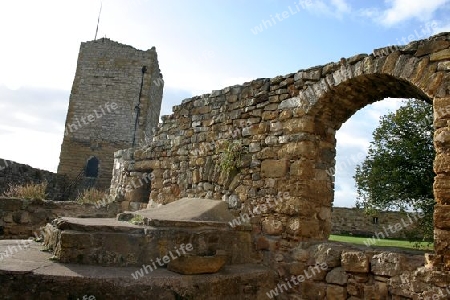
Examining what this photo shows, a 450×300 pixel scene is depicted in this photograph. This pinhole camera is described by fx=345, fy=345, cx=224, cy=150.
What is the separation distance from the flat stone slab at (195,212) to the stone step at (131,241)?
0.72ft

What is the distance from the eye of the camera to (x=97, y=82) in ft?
60.6

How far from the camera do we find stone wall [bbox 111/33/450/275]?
3574 millimetres

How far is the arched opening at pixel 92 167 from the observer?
682 inches

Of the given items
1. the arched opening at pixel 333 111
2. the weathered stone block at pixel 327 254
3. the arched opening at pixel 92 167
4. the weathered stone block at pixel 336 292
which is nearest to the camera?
the weathered stone block at pixel 336 292

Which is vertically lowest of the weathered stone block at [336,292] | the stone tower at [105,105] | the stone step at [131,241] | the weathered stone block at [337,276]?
the weathered stone block at [336,292]

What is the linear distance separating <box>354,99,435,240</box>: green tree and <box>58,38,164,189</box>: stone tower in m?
11.6

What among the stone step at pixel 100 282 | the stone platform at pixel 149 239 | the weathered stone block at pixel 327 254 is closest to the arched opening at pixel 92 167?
the stone platform at pixel 149 239

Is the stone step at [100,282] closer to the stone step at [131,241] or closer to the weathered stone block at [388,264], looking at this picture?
the stone step at [131,241]

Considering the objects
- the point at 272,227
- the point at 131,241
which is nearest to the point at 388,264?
the point at 272,227

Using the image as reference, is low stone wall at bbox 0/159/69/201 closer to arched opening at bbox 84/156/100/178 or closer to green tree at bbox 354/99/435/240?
arched opening at bbox 84/156/100/178

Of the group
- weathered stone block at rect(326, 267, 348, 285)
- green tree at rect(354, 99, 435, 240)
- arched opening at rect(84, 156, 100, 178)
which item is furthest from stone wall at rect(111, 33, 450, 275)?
arched opening at rect(84, 156, 100, 178)

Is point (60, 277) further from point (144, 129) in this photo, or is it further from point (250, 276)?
point (144, 129)

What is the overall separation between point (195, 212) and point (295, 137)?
173 centimetres

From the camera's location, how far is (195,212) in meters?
4.82
